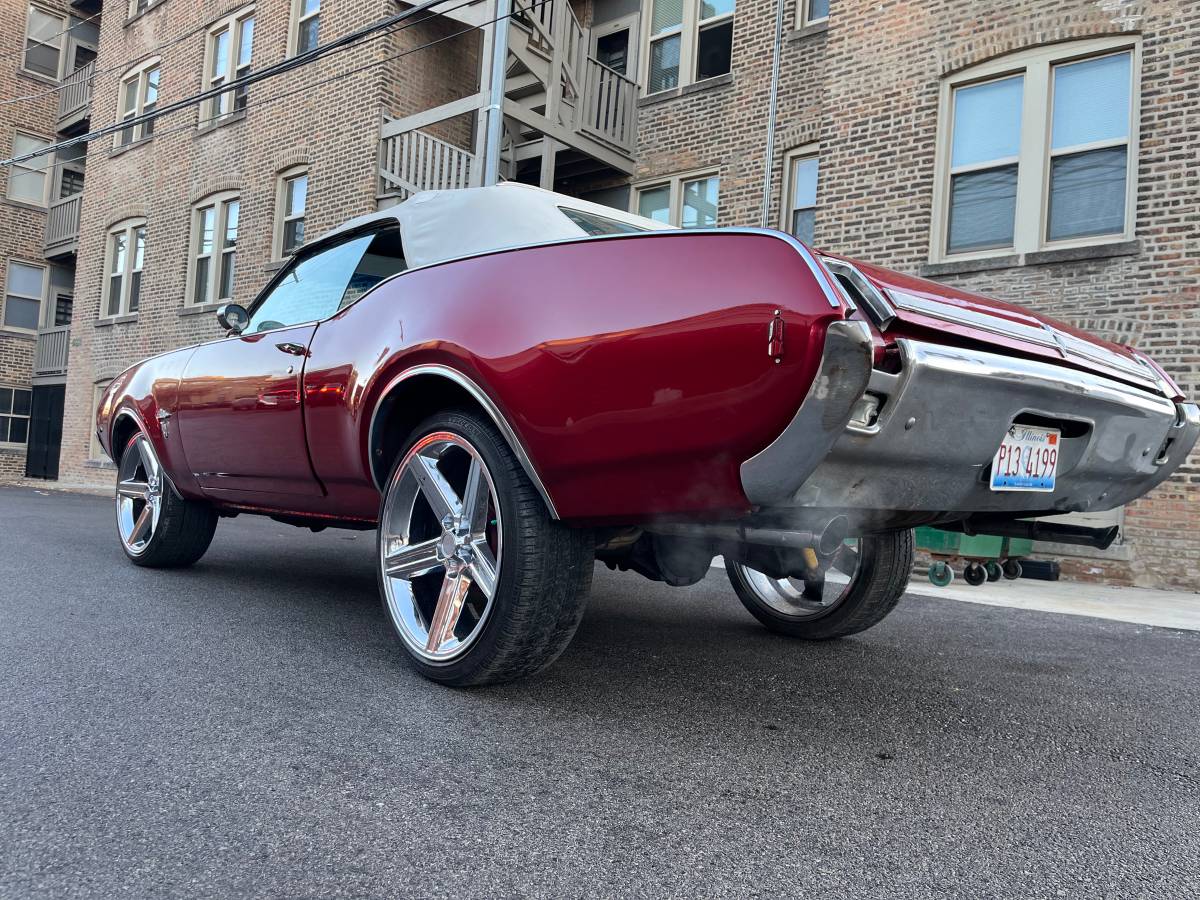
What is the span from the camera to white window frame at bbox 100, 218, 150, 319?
18625 mm

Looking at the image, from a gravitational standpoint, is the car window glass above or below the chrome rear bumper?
above

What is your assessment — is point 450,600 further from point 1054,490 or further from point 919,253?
point 919,253

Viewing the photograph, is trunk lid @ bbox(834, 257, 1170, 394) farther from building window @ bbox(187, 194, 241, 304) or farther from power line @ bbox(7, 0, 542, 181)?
building window @ bbox(187, 194, 241, 304)

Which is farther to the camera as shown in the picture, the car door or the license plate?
the car door

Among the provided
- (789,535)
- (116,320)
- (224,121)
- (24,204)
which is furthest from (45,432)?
(789,535)

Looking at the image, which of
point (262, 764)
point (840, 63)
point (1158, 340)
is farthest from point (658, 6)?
point (262, 764)

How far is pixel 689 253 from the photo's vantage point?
7.50 feet

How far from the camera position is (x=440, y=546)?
2.92m

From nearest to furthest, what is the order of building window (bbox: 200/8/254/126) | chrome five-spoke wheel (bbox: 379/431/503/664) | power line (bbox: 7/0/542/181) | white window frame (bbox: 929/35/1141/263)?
1. chrome five-spoke wheel (bbox: 379/431/503/664)
2. white window frame (bbox: 929/35/1141/263)
3. power line (bbox: 7/0/542/181)
4. building window (bbox: 200/8/254/126)

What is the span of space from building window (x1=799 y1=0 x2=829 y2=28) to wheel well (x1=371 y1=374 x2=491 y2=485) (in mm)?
9610

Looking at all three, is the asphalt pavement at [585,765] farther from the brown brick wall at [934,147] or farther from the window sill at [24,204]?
the window sill at [24,204]

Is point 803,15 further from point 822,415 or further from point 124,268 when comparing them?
point 124,268

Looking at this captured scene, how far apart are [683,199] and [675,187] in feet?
0.63

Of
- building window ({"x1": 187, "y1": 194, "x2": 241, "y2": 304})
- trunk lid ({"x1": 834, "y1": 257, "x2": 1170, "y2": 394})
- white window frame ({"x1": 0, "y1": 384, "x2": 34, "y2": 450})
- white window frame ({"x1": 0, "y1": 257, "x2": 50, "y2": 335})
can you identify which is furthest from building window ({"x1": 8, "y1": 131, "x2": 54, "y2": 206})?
trunk lid ({"x1": 834, "y1": 257, "x2": 1170, "y2": 394})
